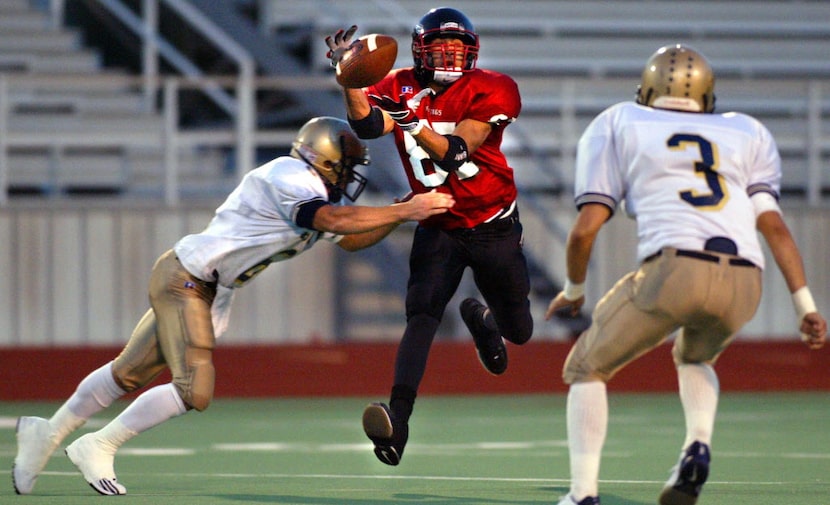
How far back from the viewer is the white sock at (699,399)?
4.93 metres

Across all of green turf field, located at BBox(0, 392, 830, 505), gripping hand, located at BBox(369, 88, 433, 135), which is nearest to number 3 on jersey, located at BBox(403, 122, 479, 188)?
gripping hand, located at BBox(369, 88, 433, 135)

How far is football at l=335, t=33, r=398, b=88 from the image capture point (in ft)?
19.2

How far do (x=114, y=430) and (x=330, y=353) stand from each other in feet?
20.3

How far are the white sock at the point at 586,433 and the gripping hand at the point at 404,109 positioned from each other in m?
1.55

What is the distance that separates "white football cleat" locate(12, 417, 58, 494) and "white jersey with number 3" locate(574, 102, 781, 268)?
2485 millimetres

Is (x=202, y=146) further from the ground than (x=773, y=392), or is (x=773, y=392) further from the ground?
(x=202, y=146)

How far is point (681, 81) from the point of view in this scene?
5.04m

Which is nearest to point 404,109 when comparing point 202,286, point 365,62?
point 365,62

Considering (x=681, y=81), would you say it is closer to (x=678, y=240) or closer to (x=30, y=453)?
(x=678, y=240)

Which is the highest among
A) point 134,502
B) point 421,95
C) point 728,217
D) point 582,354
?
point 421,95

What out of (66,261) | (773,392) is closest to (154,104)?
(66,261)

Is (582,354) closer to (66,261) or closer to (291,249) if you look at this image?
(291,249)

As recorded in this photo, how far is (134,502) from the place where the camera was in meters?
5.74

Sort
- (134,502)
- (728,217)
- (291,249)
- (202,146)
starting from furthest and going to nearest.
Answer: (202,146) → (291,249) → (134,502) → (728,217)
